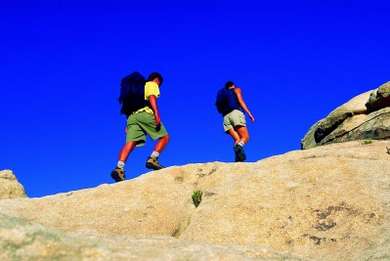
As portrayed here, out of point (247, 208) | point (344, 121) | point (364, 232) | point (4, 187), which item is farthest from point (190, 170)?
point (344, 121)

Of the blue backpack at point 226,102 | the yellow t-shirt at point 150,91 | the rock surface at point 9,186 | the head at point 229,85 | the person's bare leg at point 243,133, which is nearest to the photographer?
the yellow t-shirt at point 150,91

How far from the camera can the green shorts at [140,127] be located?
1814 cm

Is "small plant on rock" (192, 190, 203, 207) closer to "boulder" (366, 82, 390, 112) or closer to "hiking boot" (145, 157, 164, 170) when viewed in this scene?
"hiking boot" (145, 157, 164, 170)

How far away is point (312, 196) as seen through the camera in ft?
40.7

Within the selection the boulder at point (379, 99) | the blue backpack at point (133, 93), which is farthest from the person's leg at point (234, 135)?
the boulder at point (379, 99)

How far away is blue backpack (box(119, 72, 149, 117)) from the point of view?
18.1 m

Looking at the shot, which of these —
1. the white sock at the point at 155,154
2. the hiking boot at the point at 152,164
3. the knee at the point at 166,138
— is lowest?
the hiking boot at the point at 152,164

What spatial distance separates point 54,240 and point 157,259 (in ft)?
4.12

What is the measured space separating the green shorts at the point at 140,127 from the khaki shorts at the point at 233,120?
505 centimetres

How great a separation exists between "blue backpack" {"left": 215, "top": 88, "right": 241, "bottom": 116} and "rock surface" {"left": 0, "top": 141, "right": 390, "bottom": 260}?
23.2ft

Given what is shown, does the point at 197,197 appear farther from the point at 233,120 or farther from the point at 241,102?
the point at 241,102

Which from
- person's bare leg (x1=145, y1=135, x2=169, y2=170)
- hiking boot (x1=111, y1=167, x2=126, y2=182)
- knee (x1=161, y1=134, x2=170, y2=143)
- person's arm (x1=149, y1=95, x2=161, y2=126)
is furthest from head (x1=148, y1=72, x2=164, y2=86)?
hiking boot (x1=111, y1=167, x2=126, y2=182)

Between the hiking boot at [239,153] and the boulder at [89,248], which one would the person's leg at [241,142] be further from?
the boulder at [89,248]

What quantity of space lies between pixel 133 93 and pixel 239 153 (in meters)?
5.86
